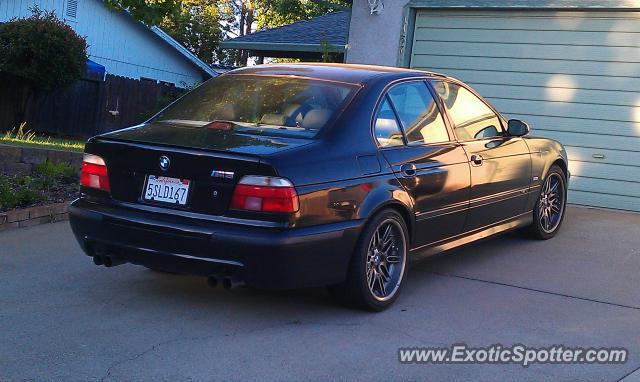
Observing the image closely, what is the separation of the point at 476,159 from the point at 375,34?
17.8ft

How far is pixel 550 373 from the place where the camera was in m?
4.43

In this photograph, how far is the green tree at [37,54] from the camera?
18656 mm

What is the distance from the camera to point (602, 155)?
32.2 feet

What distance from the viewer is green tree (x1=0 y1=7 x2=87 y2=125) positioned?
1866cm

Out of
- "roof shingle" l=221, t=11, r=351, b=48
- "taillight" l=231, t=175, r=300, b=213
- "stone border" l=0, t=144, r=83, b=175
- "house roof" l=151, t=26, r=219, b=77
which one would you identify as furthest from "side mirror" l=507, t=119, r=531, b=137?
"house roof" l=151, t=26, r=219, b=77

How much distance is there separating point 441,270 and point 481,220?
0.53m

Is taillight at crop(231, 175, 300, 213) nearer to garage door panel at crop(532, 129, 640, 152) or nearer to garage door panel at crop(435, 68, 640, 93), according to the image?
garage door panel at crop(532, 129, 640, 152)

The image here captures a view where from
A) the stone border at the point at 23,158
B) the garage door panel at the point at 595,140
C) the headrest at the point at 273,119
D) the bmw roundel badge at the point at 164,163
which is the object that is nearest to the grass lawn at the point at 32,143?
the stone border at the point at 23,158

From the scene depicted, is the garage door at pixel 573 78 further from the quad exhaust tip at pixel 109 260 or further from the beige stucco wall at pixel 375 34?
the quad exhaust tip at pixel 109 260

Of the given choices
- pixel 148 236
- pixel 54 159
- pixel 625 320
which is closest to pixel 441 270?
pixel 625 320

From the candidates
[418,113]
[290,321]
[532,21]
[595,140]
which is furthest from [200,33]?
[290,321]

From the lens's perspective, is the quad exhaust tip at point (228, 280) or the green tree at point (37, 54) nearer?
the quad exhaust tip at point (228, 280)

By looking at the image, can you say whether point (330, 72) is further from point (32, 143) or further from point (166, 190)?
point (32, 143)

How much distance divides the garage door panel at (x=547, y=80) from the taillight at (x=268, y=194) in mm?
6370
